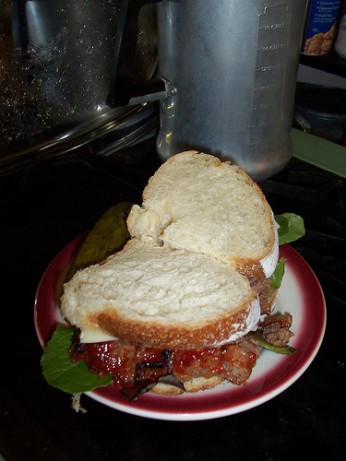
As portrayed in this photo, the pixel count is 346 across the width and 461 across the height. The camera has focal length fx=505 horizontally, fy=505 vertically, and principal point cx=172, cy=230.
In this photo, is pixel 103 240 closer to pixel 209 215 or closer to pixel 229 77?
pixel 209 215

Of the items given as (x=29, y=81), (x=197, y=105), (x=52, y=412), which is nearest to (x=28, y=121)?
(x=29, y=81)

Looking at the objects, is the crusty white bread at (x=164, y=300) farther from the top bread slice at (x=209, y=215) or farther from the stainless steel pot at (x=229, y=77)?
the stainless steel pot at (x=229, y=77)

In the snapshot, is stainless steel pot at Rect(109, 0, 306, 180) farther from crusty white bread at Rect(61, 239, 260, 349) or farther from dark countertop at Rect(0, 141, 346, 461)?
crusty white bread at Rect(61, 239, 260, 349)

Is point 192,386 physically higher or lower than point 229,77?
lower

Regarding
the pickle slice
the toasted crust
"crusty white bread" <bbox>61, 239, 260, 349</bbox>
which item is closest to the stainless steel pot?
the pickle slice

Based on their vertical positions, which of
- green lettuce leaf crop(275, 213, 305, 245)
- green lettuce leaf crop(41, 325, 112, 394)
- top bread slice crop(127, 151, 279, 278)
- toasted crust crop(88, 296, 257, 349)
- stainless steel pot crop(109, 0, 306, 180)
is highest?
stainless steel pot crop(109, 0, 306, 180)

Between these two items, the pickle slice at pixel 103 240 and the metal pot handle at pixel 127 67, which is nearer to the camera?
the pickle slice at pixel 103 240

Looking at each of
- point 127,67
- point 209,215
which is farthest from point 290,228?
point 127,67

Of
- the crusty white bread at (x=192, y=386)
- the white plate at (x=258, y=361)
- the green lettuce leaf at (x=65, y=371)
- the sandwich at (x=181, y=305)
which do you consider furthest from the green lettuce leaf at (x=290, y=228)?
the green lettuce leaf at (x=65, y=371)
